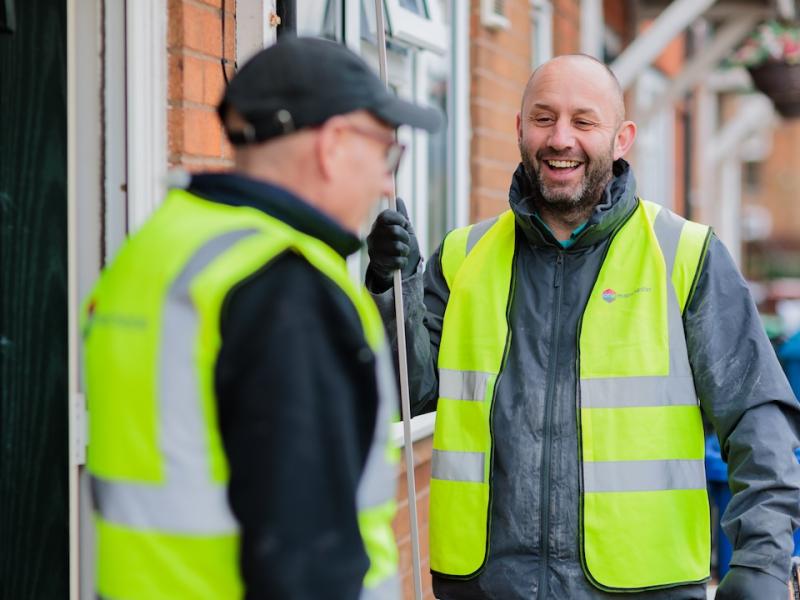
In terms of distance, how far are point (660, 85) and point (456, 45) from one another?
730 centimetres

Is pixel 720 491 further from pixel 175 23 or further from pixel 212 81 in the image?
pixel 175 23

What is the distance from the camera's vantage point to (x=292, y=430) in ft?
4.79

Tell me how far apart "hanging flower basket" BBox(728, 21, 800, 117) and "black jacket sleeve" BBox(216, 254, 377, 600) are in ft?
24.5

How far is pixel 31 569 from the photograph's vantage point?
8.91ft

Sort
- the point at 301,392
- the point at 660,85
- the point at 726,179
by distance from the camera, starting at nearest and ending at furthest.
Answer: the point at 301,392 → the point at 660,85 → the point at 726,179

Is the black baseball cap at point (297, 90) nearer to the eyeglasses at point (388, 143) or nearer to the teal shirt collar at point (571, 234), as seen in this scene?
the eyeglasses at point (388, 143)

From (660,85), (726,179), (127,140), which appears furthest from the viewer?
(726,179)

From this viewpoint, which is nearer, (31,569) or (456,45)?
(31,569)

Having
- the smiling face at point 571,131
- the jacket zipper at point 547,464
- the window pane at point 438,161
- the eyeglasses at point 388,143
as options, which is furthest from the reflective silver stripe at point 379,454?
the window pane at point 438,161

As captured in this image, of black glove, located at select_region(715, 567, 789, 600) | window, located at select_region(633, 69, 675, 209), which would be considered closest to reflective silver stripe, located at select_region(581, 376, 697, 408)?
black glove, located at select_region(715, 567, 789, 600)

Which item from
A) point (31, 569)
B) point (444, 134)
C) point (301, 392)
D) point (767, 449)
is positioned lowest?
point (31, 569)

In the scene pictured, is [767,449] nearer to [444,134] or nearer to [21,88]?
[21,88]

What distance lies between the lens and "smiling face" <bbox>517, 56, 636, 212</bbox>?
2.81 m

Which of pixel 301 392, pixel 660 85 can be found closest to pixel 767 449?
pixel 301 392
